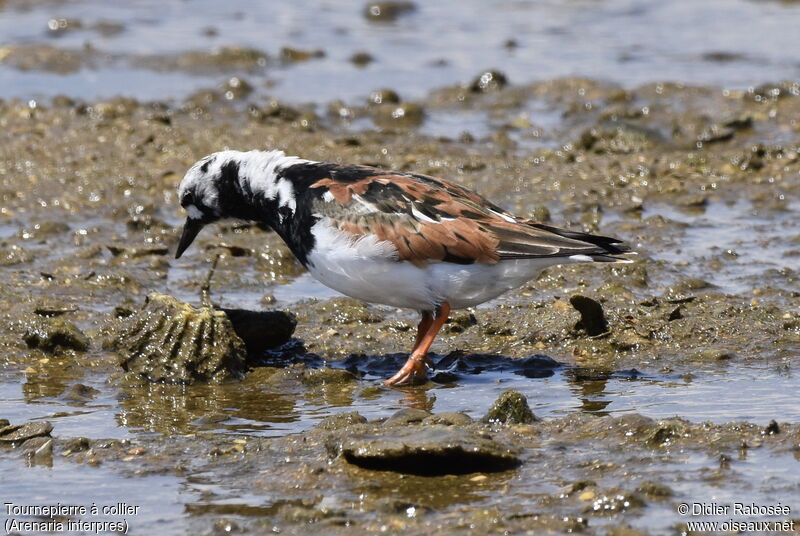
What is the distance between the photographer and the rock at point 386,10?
1829cm

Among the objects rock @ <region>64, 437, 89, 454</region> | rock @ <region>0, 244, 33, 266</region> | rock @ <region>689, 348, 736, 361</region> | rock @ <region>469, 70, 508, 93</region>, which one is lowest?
rock @ <region>64, 437, 89, 454</region>

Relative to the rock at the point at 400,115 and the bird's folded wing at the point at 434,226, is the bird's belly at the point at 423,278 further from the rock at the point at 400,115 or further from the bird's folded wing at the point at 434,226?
A: the rock at the point at 400,115

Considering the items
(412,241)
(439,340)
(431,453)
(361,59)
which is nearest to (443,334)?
(439,340)

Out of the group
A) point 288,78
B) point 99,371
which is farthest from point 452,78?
point 99,371

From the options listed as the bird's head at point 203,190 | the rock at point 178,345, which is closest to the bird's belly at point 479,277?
the rock at point 178,345

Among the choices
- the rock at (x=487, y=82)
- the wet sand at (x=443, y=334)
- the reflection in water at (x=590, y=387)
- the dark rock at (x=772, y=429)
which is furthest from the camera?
the rock at (x=487, y=82)

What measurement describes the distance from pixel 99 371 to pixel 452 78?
27.3 ft

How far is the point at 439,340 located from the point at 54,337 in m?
2.31

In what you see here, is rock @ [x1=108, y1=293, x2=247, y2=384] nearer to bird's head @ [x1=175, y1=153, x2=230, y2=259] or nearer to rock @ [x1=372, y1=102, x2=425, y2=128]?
bird's head @ [x1=175, y1=153, x2=230, y2=259]

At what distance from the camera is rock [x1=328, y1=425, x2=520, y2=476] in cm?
548

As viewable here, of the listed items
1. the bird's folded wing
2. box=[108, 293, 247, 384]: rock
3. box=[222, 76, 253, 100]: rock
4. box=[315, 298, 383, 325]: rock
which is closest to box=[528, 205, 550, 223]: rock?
box=[315, 298, 383, 325]: rock

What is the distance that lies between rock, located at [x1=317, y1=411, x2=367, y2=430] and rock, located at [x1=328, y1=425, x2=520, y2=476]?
514 mm

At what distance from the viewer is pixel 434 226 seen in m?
7.09

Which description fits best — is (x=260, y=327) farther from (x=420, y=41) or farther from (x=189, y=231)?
(x=420, y=41)
